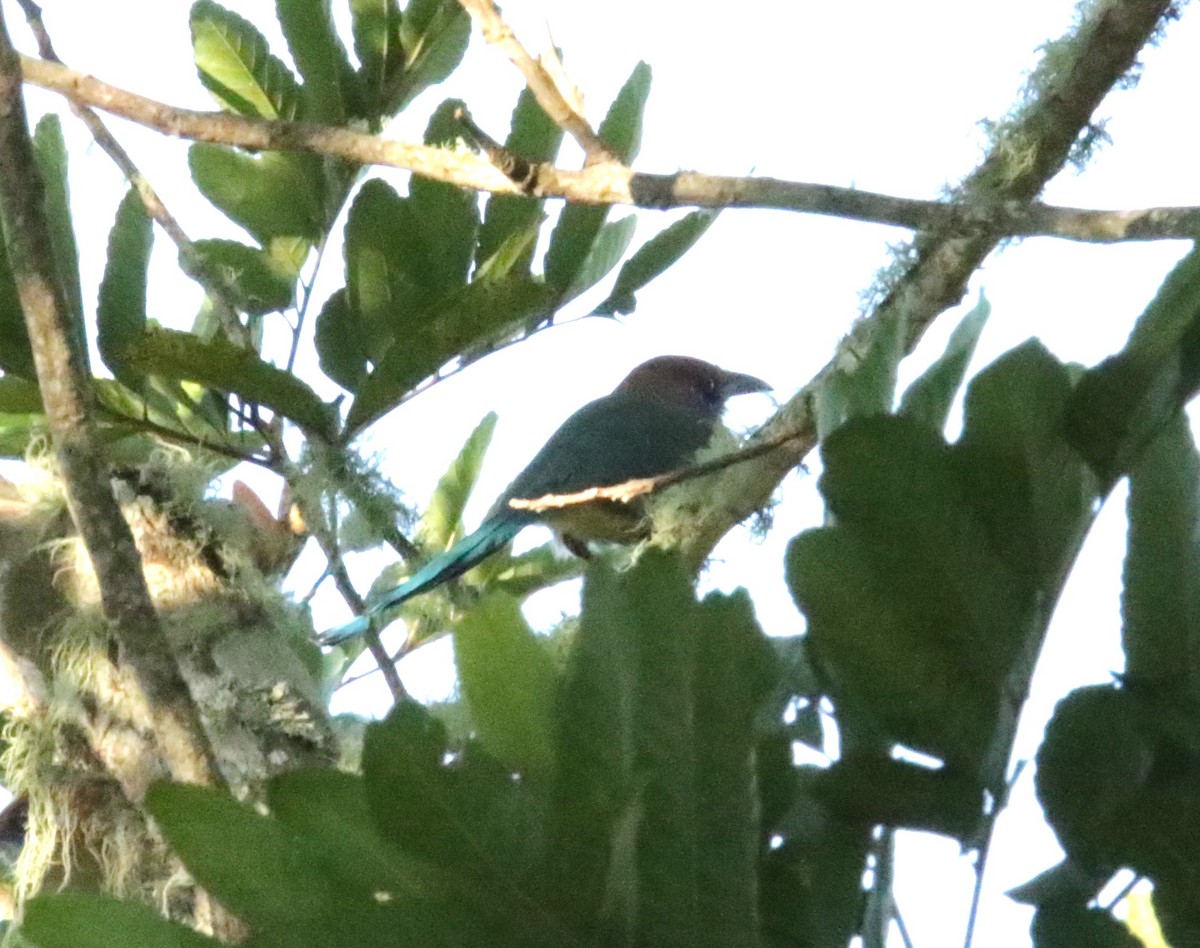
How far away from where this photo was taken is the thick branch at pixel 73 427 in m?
1.28

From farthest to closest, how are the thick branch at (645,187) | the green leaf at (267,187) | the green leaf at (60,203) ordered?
the green leaf at (267,187), the green leaf at (60,203), the thick branch at (645,187)

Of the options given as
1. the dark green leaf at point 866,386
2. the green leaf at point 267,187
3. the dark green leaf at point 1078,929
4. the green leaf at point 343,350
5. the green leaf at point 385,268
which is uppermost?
the green leaf at point 267,187

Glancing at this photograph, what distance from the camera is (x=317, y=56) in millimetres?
2182

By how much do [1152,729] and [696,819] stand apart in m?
0.23

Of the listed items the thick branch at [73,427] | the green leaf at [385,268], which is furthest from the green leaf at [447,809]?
the green leaf at [385,268]

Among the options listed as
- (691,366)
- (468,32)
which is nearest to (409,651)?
(468,32)

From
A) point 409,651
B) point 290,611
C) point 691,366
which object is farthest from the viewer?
point 691,366

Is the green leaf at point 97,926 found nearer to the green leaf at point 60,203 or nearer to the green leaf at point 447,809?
the green leaf at point 447,809

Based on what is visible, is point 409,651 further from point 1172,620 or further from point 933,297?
point 1172,620

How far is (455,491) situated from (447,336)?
34.6 inches

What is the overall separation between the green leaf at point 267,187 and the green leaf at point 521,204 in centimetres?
24

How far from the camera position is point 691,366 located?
4.07m

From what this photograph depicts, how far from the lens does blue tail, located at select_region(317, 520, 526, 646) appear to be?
244 cm

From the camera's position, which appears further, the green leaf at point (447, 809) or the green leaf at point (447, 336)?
the green leaf at point (447, 336)
